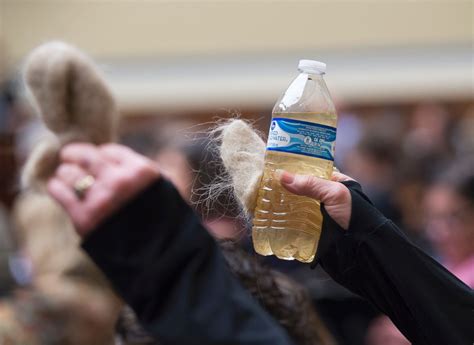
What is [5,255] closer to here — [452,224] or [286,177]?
[452,224]

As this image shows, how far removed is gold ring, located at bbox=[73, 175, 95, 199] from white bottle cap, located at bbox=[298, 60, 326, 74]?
50 cm

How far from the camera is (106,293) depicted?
9.00 ft

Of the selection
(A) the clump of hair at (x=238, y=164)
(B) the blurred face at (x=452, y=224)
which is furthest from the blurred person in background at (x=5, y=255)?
(A) the clump of hair at (x=238, y=164)

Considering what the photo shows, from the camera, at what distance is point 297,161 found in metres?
1.58

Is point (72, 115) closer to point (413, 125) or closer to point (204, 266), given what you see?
point (204, 266)

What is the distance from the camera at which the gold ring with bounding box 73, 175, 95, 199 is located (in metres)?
1.42

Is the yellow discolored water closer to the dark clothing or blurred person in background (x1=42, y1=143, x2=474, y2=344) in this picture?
blurred person in background (x1=42, y1=143, x2=474, y2=344)

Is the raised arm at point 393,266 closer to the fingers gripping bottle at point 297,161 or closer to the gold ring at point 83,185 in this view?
the fingers gripping bottle at point 297,161

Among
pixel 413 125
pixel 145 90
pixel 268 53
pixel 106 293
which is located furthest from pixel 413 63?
pixel 106 293

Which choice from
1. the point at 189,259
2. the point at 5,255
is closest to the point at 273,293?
the point at 189,259

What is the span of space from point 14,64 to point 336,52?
3.84m

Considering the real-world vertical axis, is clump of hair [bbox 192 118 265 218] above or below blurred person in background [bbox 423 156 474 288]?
above

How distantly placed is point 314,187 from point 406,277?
0.21 meters

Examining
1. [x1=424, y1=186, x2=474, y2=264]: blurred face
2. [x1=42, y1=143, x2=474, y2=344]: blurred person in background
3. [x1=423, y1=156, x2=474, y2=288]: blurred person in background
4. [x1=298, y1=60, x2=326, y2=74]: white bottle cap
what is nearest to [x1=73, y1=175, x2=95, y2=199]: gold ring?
[x1=42, y1=143, x2=474, y2=344]: blurred person in background
